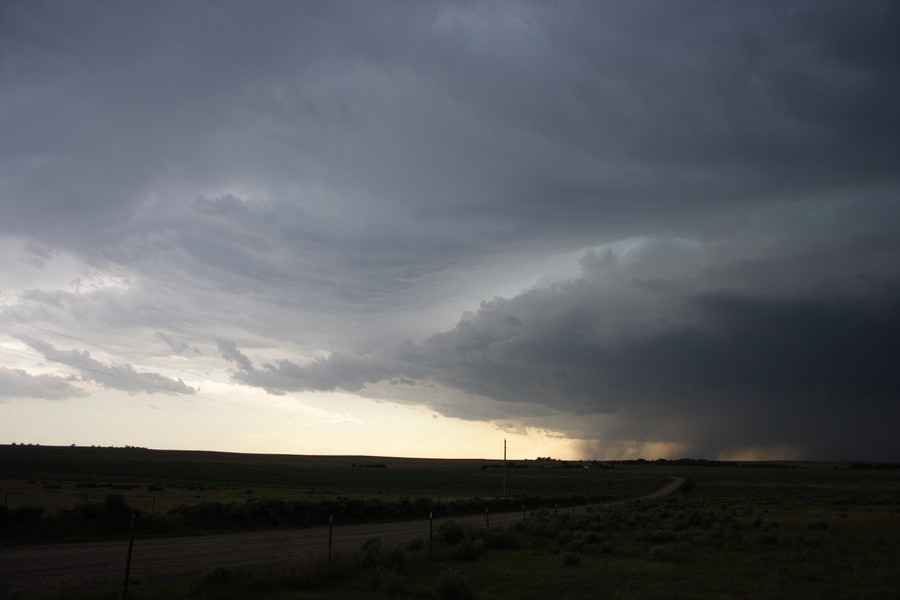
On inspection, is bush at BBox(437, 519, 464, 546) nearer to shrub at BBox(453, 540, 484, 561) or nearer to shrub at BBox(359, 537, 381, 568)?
shrub at BBox(453, 540, 484, 561)

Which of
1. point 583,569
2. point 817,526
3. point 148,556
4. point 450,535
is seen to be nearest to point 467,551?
point 450,535

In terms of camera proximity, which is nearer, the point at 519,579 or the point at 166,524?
the point at 519,579

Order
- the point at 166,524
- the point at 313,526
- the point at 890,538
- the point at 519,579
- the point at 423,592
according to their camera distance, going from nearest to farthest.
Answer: the point at 423,592 → the point at 519,579 → the point at 890,538 → the point at 166,524 → the point at 313,526

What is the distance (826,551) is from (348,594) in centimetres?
1784

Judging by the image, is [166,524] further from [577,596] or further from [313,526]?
[577,596]

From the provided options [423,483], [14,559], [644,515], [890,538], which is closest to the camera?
[14,559]

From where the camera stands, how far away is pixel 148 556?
70.2 ft

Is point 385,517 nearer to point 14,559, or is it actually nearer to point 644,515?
point 644,515

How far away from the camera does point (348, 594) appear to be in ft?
48.4

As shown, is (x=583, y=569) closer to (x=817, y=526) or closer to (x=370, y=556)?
(x=370, y=556)

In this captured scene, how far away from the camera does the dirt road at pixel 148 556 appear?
16.4m

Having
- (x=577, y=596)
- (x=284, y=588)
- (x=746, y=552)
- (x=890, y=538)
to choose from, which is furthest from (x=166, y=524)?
(x=890, y=538)

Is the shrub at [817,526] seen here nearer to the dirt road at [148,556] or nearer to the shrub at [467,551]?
the dirt road at [148,556]

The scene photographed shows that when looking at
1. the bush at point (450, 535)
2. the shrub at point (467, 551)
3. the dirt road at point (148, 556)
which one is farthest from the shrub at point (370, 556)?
the bush at point (450, 535)
